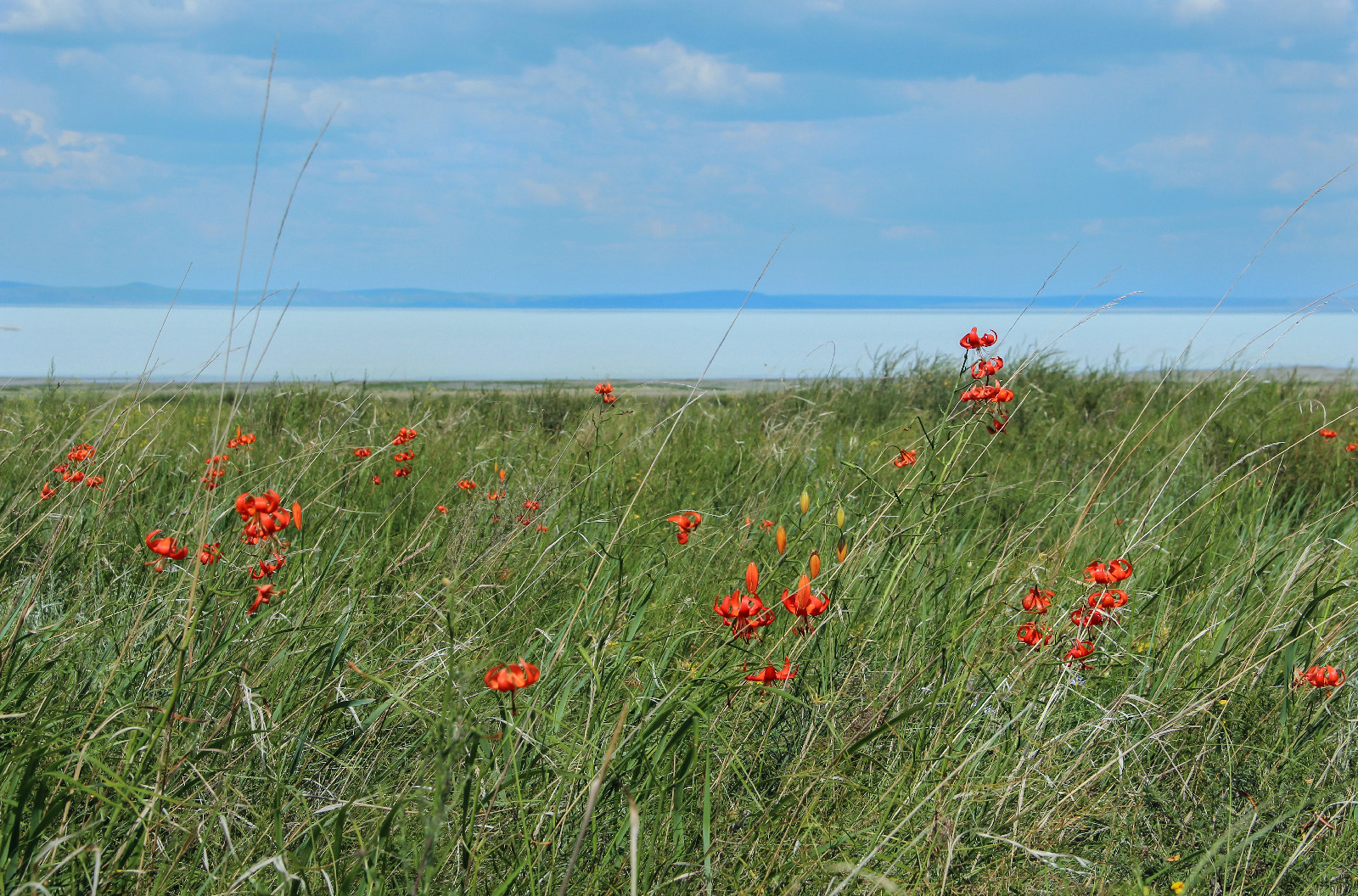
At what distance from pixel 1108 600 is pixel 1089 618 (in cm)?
6

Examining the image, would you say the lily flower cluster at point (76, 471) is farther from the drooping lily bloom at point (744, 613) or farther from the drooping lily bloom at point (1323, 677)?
the drooping lily bloom at point (1323, 677)

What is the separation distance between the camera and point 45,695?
1.56 metres

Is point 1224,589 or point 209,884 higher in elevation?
point 1224,589

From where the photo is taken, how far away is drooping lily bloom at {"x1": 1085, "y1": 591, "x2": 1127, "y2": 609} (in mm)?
1714

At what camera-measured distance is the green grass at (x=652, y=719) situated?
1315 millimetres

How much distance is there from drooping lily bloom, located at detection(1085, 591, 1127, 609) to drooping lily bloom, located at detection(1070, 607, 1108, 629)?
0.6 inches

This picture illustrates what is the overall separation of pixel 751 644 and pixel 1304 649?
1.45 meters

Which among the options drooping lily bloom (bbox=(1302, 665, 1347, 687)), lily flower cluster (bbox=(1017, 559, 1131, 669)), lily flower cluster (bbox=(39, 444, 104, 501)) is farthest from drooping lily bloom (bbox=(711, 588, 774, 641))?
lily flower cluster (bbox=(39, 444, 104, 501))

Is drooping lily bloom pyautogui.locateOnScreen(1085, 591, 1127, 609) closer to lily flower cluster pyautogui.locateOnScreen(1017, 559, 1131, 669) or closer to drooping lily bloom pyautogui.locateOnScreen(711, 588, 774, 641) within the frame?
lily flower cluster pyautogui.locateOnScreen(1017, 559, 1131, 669)

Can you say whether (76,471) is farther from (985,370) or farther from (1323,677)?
(1323,677)

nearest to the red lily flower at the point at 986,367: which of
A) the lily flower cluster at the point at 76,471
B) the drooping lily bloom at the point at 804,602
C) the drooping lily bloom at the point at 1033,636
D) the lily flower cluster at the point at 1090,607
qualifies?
the lily flower cluster at the point at 1090,607

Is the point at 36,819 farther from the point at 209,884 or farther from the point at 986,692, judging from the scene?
the point at 986,692

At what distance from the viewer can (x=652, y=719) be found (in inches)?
51.4

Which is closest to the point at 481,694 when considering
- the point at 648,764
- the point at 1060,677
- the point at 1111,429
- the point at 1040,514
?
the point at 648,764
